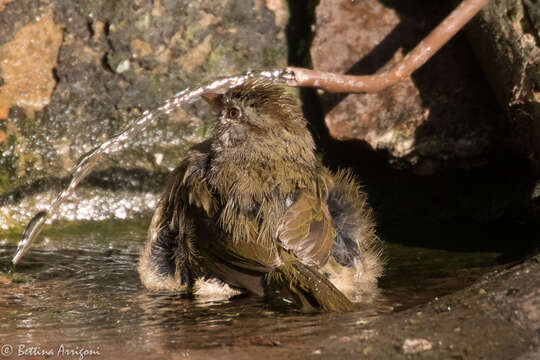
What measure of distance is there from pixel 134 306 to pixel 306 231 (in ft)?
3.36

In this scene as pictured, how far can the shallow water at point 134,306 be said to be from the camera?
2.99 meters

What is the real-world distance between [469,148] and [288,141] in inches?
70.0

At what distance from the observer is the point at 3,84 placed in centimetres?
571

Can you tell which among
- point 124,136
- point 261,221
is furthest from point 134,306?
point 124,136

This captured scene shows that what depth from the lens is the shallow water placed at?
299 cm

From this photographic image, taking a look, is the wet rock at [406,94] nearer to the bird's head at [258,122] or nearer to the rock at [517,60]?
the rock at [517,60]

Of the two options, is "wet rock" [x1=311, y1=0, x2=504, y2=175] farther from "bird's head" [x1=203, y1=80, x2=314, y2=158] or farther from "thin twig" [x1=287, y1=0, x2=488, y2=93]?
"bird's head" [x1=203, y1=80, x2=314, y2=158]

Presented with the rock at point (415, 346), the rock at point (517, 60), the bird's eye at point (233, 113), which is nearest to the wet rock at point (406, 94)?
the rock at point (517, 60)

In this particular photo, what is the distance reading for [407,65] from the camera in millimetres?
4680

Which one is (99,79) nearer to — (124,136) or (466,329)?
(124,136)

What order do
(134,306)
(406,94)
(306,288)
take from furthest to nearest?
(406,94) < (134,306) < (306,288)

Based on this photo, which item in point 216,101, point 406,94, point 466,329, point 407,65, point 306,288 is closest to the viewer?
point 466,329

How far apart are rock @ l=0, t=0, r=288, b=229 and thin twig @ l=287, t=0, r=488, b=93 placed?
5.12 ft

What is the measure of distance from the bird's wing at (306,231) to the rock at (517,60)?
1.78 meters
